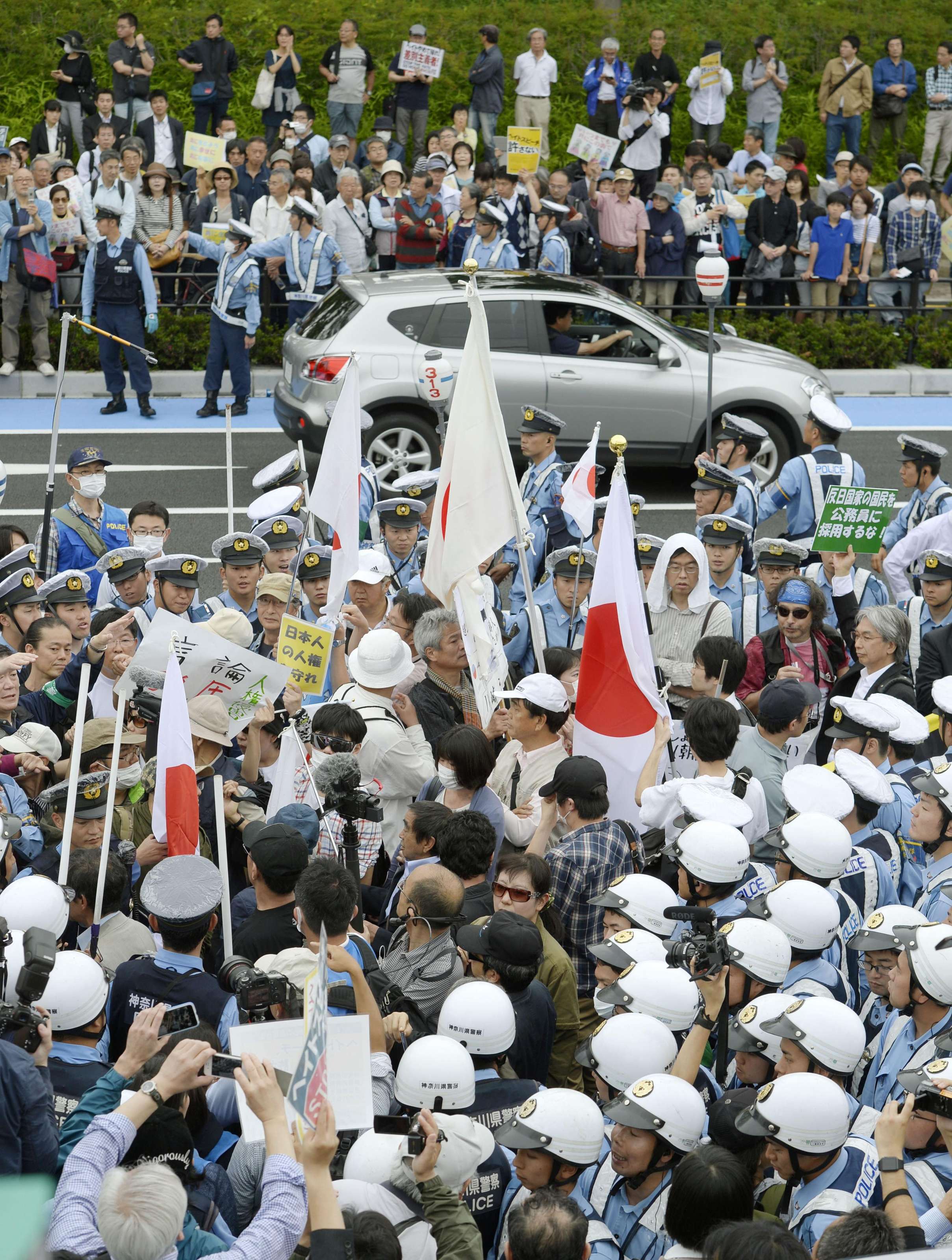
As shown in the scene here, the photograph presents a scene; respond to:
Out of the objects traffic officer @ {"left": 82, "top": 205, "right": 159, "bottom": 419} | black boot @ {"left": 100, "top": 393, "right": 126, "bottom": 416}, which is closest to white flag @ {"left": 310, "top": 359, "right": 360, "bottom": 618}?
traffic officer @ {"left": 82, "top": 205, "right": 159, "bottom": 419}

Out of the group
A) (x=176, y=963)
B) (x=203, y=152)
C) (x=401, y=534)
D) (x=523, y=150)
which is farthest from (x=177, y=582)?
(x=203, y=152)

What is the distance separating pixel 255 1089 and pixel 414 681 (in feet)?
12.5

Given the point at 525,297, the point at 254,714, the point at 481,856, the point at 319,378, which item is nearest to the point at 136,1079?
the point at 481,856

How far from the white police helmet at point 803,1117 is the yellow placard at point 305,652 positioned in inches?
136

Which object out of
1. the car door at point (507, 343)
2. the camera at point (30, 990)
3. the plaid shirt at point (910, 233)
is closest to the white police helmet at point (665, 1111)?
the camera at point (30, 990)

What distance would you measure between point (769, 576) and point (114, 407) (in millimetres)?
9800

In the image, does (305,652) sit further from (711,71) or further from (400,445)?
(711,71)

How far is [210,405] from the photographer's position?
16.6 metres

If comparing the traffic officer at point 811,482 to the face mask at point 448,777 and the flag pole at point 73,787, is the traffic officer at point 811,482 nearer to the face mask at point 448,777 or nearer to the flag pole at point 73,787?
the face mask at point 448,777

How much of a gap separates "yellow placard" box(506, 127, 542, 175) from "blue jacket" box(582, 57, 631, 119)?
3346 millimetres

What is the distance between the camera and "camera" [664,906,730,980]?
4.68 meters

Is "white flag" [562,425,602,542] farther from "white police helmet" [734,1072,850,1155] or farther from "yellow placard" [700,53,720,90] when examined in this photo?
"yellow placard" [700,53,720,90]

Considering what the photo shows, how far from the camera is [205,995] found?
4.75m

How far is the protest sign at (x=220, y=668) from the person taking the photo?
21.0 ft
